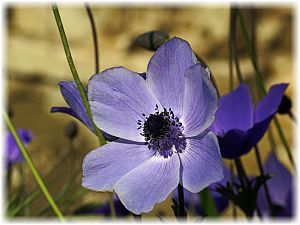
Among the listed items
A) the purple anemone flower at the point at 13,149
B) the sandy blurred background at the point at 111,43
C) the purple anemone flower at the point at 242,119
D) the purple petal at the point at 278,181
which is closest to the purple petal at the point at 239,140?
the purple anemone flower at the point at 242,119

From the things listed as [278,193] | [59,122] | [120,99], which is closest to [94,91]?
[120,99]

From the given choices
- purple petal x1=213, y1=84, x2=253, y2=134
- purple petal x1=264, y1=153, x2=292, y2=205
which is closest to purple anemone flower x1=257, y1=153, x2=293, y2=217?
purple petal x1=264, y1=153, x2=292, y2=205

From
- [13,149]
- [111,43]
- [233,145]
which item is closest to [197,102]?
[233,145]

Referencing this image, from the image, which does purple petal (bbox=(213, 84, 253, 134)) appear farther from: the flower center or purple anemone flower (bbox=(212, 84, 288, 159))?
the flower center

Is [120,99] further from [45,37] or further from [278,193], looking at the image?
[45,37]

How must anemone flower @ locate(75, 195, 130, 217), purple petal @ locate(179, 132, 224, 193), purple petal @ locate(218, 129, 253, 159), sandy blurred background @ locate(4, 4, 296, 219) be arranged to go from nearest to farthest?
purple petal @ locate(179, 132, 224, 193) < purple petal @ locate(218, 129, 253, 159) < anemone flower @ locate(75, 195, 130, 217) < sandy blurred background @ locate(4, 4, 296, 219)

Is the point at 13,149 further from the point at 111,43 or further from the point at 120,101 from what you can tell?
the point at 111,43
